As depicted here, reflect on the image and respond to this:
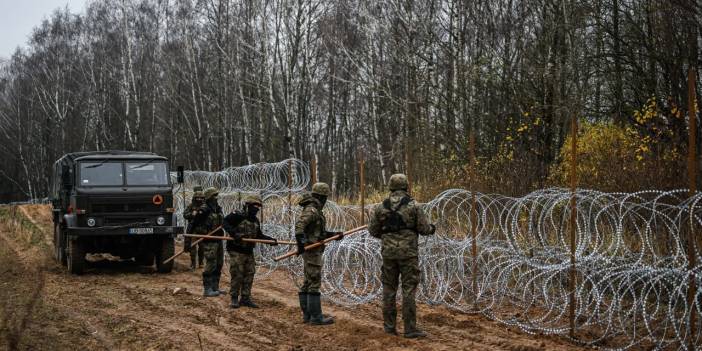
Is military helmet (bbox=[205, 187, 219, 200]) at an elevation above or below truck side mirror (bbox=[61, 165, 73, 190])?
below

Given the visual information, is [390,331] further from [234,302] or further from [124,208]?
[124,208]

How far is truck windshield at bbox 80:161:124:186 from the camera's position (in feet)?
44.4

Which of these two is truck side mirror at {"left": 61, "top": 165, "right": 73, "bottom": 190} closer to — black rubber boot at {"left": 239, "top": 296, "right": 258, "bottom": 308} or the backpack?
black rubber boot at {"left": 239, "top": 296, "right": 258, "bottom": 308}

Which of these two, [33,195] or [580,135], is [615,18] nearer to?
[580,135]

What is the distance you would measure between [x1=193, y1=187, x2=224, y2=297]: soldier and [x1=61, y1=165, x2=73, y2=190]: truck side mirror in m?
3.43

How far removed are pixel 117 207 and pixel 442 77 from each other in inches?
391

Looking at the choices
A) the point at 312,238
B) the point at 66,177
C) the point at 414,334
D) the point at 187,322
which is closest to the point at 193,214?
the point at 187,322

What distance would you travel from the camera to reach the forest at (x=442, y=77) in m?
12.8

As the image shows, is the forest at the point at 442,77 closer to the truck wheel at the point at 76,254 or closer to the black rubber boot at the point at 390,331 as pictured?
the black rubber boot at the point at 390,331

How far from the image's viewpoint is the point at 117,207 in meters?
13.3

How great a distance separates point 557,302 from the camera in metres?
9.09

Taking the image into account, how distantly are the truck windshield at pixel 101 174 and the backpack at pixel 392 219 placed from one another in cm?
758

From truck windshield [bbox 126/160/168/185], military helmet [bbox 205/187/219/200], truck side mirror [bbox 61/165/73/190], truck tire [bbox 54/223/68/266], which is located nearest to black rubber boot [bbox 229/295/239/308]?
military helmet [bbox 205/187/219/200]

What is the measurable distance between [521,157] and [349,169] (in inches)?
937
